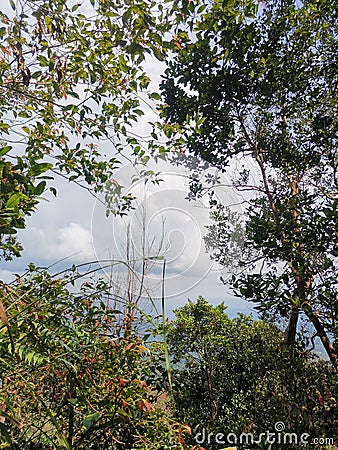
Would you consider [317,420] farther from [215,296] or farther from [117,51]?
[117,51]

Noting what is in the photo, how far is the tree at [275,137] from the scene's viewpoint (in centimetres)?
219

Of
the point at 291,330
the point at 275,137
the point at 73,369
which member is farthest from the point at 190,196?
the point at 73,369

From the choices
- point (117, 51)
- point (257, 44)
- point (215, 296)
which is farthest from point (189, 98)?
point (215, 296)

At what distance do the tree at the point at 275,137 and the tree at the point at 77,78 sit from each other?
54cm

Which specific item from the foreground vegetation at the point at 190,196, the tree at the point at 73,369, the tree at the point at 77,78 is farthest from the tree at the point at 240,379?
the tree at the point at 77,78

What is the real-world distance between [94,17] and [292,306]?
1755mm

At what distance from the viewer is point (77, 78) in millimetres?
1676

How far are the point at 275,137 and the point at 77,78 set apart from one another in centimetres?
189

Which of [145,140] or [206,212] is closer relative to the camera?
[145,140]

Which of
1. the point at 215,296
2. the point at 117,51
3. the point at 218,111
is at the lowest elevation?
the point at 215,296

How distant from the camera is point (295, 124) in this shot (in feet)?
10.1

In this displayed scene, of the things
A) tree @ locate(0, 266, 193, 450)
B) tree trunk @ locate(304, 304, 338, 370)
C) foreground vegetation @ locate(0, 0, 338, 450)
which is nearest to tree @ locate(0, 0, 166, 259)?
foreground vegetation @ locate(0, 0, 338, 450)

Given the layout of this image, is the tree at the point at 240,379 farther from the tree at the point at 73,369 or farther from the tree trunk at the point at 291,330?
the tree at the point at 73,369

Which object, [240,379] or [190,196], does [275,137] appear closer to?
[190,196]
